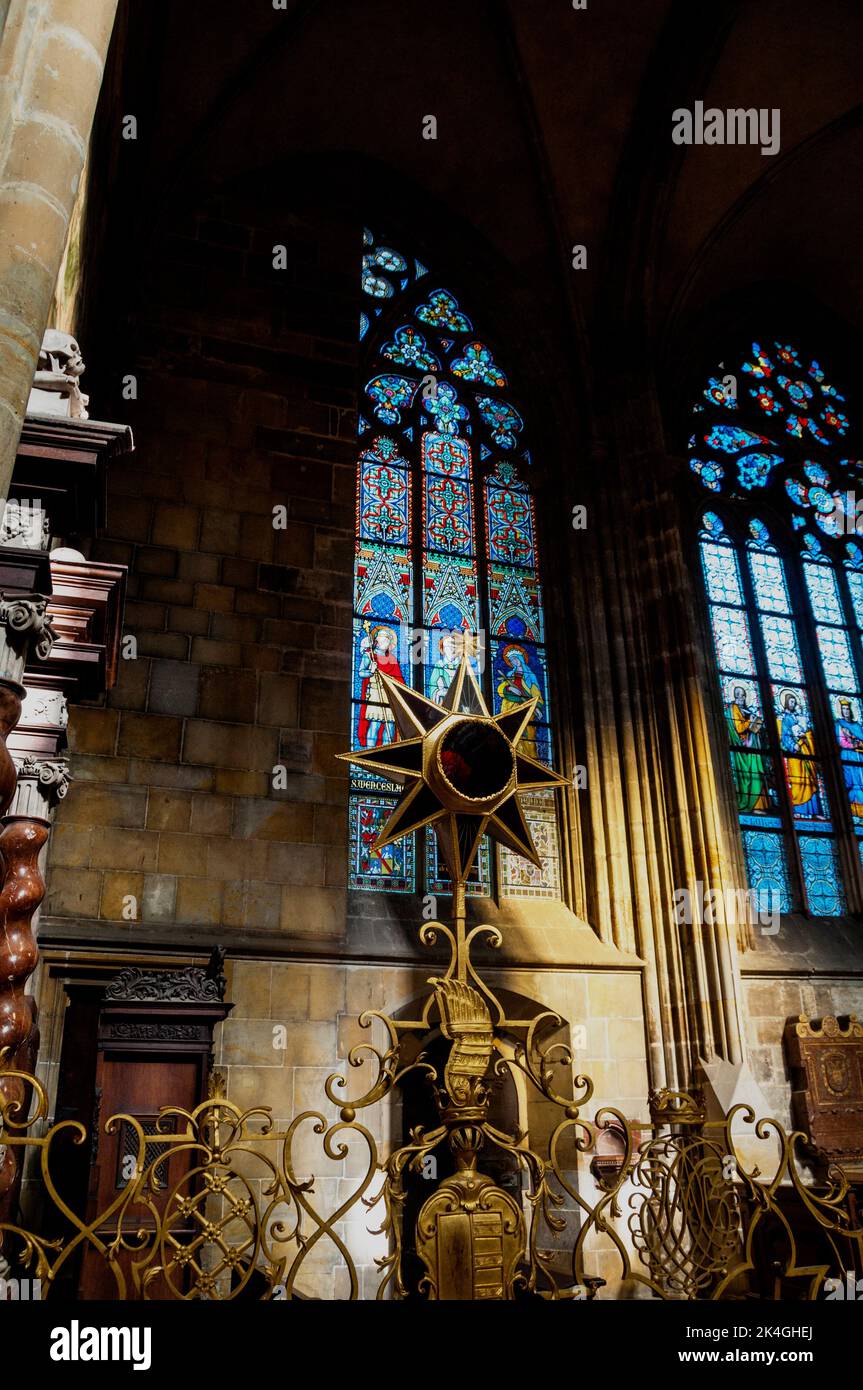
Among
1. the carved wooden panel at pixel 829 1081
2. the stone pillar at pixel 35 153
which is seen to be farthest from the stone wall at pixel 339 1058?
the stone pillar at pixel 35 153

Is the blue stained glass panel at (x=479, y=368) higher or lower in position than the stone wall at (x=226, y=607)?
higher

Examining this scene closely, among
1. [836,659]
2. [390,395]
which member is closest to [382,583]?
[390,395]

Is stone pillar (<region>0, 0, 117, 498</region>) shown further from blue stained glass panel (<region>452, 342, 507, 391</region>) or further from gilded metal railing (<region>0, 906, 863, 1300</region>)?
blue stained glass panel (<region>452, 342, 507, 391</region>)

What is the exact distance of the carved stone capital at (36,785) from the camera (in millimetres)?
4820

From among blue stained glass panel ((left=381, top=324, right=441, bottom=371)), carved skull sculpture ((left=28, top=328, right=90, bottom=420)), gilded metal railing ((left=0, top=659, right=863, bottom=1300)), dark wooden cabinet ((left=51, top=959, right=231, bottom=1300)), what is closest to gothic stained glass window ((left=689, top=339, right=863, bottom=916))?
blue stained glass panel ((left=381, top=324, right=441, bottom=371))

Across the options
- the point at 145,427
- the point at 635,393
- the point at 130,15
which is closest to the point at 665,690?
the point at 635,393

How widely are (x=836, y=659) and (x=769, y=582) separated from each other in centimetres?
106

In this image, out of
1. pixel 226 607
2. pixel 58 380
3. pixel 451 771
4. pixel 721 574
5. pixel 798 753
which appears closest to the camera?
pixel 451 771

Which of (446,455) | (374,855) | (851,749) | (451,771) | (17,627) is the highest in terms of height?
(446,455)

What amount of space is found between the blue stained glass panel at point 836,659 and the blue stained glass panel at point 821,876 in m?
1.74

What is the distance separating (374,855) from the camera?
8.27m

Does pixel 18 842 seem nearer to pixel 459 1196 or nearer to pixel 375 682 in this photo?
pixel 459 1196

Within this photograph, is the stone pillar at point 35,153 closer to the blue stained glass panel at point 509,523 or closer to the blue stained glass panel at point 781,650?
the blue stained glass panel at point 509,523

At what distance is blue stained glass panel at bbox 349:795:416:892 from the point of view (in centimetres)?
816
